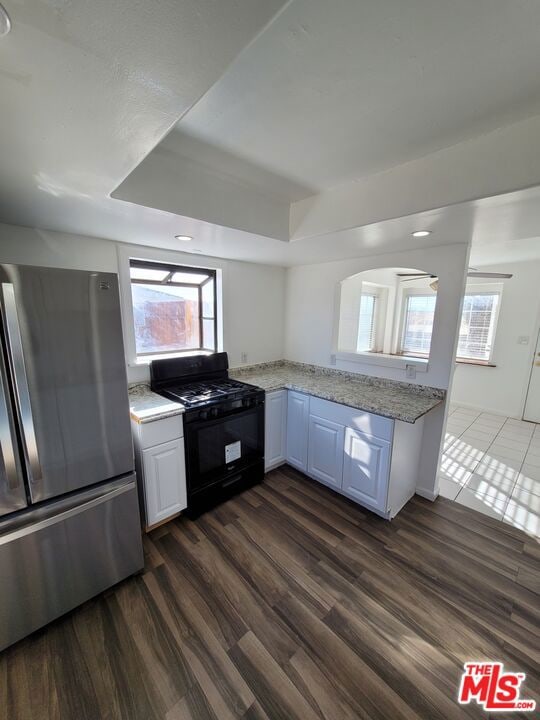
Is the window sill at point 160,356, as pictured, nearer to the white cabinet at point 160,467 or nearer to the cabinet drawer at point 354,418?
the white cabinet at point 160,467

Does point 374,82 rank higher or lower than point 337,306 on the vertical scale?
higher

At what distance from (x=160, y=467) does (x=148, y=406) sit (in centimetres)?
44

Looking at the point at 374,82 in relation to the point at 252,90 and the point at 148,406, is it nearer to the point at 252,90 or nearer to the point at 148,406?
the point at 252,90

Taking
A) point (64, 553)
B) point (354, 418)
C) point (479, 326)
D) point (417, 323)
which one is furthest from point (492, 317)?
point (64, 553)

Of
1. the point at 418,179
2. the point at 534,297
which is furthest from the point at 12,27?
the point at 534,297

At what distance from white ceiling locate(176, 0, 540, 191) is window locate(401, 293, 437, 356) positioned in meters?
4.13

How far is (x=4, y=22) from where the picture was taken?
52 centimetres

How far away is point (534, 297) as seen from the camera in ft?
13.0

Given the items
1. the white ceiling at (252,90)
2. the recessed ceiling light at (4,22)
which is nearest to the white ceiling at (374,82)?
the white ceiling at (252,90)

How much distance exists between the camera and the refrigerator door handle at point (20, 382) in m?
1.22

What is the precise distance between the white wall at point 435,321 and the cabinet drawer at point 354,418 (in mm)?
612

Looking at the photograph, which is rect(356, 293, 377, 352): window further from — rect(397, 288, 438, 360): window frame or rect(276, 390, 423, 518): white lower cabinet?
rect(276, 390, 423, 518): white lower cabinet

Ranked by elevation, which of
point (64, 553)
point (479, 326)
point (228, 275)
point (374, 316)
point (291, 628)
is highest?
point (228, 275)

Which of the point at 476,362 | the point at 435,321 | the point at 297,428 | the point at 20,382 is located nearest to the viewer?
the point at 20,382
